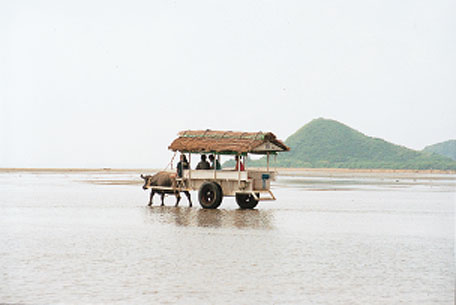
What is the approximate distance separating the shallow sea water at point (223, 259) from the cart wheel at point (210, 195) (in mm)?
2970

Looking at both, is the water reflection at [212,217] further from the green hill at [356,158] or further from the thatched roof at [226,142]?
the green hill at [356,158]

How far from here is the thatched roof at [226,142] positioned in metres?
21.2

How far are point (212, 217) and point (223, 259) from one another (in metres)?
7.90

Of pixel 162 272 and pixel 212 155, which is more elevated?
pixel 212 155

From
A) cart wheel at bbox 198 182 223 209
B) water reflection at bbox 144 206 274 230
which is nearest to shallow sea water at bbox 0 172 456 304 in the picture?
water reflection at bbox 144 206 274 230

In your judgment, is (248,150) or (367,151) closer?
(248,150)

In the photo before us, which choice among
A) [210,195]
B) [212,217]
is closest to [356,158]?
[210,195]

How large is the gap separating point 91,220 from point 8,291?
8.90m

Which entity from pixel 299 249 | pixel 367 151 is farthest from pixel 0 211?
pixel 367 151

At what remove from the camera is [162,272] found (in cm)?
905

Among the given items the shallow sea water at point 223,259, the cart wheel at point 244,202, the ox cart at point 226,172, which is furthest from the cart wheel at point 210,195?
the shallow sea water at point 223,259

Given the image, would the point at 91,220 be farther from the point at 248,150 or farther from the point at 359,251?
the point at 359,251

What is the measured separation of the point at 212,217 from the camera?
1817 cm

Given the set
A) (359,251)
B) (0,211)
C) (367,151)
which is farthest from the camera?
(367,151)
